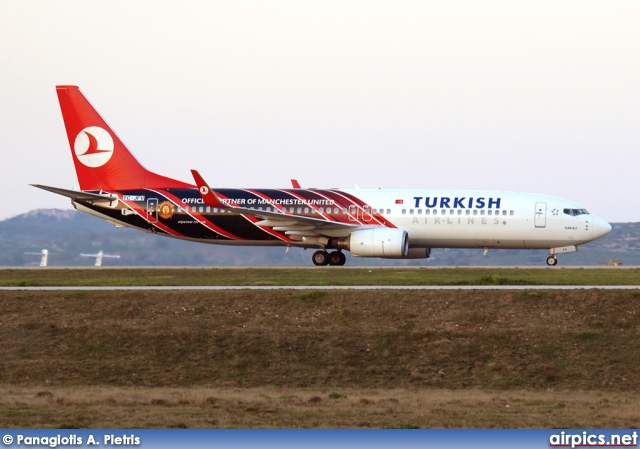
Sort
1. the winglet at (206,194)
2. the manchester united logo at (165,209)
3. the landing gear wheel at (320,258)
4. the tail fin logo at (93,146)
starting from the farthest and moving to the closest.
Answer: the tail fin logo at (93,146), the manchester united logo at (165,209), the landing gear wheel at (320,258), the winglet at (206,194)

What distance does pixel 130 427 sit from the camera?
16.8 m

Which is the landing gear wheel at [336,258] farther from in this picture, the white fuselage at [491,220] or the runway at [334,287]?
the runway at [334,287]

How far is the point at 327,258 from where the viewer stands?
4575cm

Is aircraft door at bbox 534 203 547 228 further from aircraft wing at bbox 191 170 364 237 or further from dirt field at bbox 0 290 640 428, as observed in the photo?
dirt field at bbox 0 290 640 428

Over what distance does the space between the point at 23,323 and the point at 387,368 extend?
33.8 ft

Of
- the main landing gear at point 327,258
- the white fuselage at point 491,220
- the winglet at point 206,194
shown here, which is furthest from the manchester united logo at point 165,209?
the white fuselage at point 491,220

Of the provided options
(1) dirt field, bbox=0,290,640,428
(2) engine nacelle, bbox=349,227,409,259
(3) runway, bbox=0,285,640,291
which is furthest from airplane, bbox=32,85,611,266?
(1) dirt field, bbox=0,290,640,428

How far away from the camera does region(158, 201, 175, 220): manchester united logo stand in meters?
45.8

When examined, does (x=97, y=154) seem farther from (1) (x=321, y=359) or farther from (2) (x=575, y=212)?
(1) (x=321, y=359)

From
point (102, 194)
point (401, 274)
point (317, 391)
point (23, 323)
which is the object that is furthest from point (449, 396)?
point (102, 194)

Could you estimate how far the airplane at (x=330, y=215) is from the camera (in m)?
Result: 43.7

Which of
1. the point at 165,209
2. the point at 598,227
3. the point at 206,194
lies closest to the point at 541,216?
the point at 598,227

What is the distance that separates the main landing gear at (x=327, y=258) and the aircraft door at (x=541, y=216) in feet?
28.3

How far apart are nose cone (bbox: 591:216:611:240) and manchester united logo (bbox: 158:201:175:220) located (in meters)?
18.4
